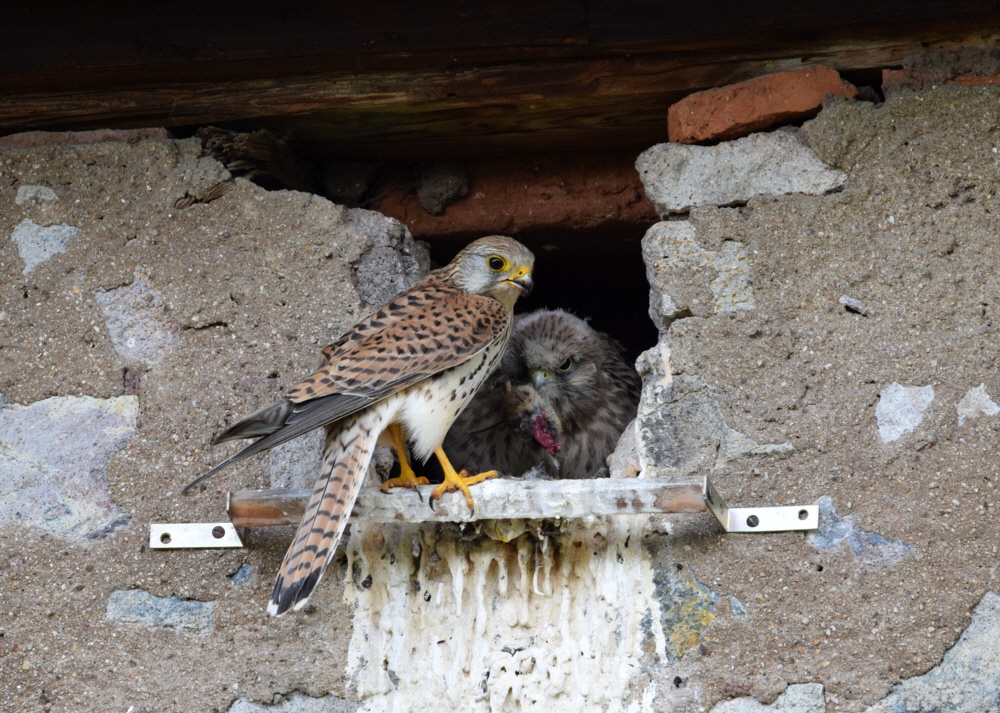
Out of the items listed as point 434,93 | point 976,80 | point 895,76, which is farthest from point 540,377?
point 976,80

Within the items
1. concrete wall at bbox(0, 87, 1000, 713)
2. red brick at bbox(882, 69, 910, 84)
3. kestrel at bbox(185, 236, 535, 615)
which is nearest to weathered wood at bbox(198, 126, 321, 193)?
concrete wall at bbox(0, 87, 1000, 713)

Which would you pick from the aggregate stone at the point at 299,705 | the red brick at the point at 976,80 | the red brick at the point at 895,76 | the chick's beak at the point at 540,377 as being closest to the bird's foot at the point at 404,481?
the aggregate stone at the point at 299,705

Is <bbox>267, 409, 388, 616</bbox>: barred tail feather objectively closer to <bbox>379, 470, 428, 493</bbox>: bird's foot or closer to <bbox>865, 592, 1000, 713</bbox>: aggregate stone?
<bbox>379, 470, 428, 493</bbox>: bird's foot

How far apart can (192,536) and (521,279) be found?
36.6 inches

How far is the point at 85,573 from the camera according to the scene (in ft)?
7.98

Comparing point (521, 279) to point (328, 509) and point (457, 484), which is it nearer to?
point (457, 484)

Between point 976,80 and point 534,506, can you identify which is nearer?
point 534,506

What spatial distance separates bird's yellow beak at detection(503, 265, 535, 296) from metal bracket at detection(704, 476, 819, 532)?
675 mm

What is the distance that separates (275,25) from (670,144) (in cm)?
91

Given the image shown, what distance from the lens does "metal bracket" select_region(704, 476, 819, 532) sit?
2301 millimetres

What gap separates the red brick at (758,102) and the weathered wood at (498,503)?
879mm

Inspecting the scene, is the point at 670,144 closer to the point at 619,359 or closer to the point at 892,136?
→ the point at 892,136

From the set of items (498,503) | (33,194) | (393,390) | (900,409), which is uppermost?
(33,194)

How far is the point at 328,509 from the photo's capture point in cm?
215
